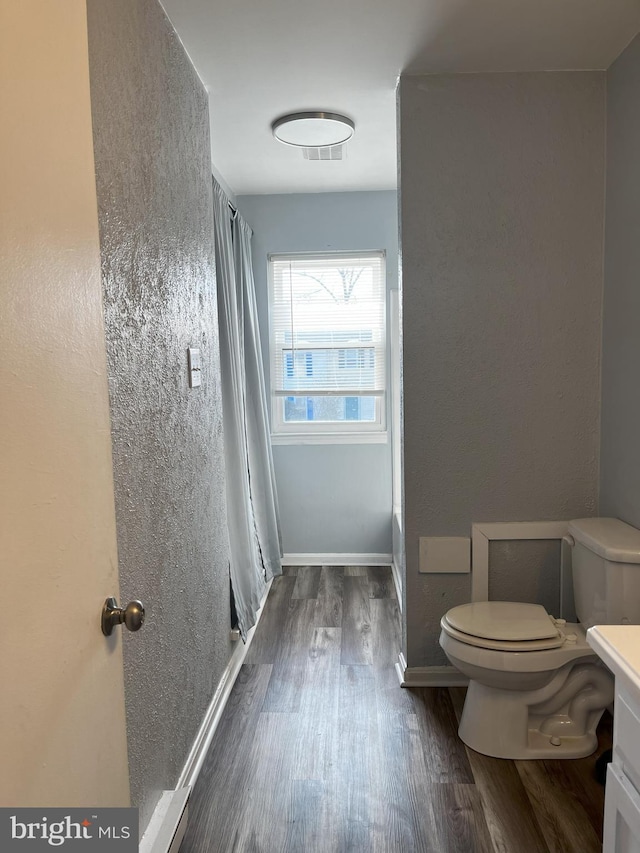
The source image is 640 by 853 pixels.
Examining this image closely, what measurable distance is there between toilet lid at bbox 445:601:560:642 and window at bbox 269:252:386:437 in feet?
6.45

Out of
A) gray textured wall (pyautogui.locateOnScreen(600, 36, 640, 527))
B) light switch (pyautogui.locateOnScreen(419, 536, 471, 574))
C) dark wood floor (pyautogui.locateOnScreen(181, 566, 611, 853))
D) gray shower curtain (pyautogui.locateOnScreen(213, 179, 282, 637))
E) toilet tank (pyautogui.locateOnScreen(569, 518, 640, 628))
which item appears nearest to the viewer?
dark wood floor (pyautogui.locateOnScreen(181, 566, 611, 853))

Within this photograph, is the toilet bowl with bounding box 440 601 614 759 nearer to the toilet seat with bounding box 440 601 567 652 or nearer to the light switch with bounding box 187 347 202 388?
the toilet seat with bounding box 440 601 567 652

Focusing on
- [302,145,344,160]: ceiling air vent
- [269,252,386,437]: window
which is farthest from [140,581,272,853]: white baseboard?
[302,145,344,160]: ceiling air vent

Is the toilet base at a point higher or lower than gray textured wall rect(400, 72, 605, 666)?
lower

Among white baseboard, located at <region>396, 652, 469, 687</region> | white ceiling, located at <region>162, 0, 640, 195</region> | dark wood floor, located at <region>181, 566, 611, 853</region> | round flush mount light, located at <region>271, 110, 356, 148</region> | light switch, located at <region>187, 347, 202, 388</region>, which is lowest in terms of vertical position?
dark wood floor, located at <region>181, 566, 611, 853</region>

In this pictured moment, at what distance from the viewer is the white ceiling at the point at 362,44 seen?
1987mm

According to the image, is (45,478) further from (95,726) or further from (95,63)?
(95,63)

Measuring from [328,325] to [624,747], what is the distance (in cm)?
333

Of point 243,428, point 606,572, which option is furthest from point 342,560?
point 606,572

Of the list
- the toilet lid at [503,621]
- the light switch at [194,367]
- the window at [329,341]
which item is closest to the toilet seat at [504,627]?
the toilet lid at [503,621]

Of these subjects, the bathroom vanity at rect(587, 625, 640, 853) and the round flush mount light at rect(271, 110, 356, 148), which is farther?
the round flush mount light at rect(271, 110, 356, 148)

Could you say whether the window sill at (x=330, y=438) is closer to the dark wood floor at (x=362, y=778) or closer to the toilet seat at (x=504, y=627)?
the dark wood floor at (x=362, y=778)

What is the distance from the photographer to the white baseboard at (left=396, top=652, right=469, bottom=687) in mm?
2678

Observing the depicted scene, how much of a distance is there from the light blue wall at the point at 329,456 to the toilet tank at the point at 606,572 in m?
1.96
